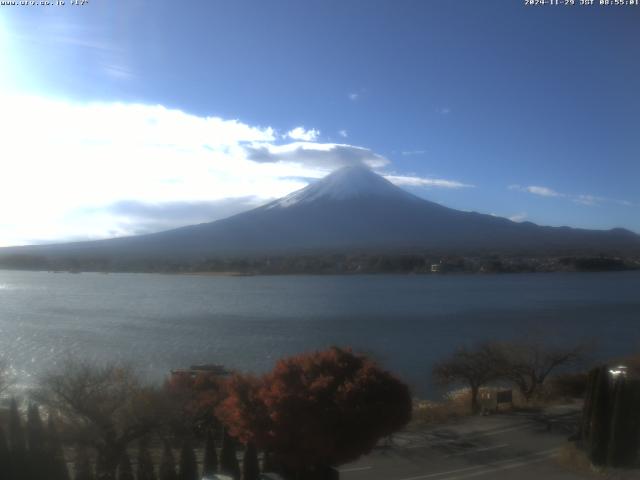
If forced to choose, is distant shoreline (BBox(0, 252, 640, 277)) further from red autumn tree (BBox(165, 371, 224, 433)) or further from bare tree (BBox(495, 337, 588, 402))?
red autumn tree (BBox(165, 371, 224, 433))

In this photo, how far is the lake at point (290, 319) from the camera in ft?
50.4

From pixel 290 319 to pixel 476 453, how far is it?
15.4 metres

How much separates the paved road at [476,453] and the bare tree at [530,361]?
240 cm

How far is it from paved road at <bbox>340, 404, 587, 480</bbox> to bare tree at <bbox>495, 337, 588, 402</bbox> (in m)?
2.40

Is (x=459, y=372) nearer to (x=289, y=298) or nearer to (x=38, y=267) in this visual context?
(x=289, y=298)

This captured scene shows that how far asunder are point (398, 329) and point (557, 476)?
14.4m

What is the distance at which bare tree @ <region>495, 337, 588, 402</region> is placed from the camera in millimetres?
11539

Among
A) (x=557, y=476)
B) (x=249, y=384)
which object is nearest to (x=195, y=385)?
(x=249, y=384)

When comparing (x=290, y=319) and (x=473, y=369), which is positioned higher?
(x=473, y=369)

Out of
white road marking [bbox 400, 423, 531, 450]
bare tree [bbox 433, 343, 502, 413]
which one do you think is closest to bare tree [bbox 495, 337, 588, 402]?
bare tree [bbox 433, 343, 502, 413]

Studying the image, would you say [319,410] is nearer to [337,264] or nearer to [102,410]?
[102,410]

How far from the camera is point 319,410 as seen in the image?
19.1 ft

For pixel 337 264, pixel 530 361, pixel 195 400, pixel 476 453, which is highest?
pixel 337 264

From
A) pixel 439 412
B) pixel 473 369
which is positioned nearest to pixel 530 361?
pixel 473 369
